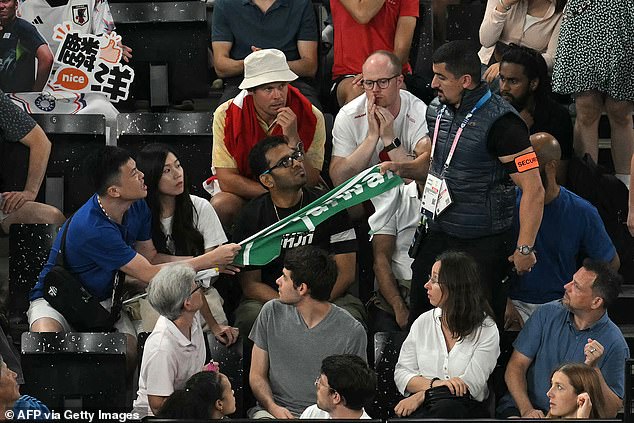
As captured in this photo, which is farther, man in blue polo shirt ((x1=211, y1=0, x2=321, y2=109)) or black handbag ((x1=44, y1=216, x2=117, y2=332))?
man in blue polo shirt ((x1=211, y1=0, x2=321, y2=109))

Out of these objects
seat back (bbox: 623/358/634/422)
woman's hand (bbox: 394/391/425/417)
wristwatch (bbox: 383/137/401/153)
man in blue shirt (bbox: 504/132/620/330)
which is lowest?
woman's hand (bbox: 394/391/425/417)

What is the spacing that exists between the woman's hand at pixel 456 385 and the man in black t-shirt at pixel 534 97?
1534mm

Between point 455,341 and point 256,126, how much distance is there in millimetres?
1480

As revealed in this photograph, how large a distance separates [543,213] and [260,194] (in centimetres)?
120

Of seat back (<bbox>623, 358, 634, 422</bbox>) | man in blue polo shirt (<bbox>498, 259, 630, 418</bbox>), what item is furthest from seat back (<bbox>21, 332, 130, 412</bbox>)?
seat back (<bbox>623, 358, 634, 422</bbox>)

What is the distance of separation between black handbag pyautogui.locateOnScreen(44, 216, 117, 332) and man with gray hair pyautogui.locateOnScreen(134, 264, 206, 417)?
481 millimetres

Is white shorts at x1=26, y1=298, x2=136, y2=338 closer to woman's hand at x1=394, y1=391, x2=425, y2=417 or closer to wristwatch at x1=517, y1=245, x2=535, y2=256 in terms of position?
woman's hand at x1=394, y1=391, x2=425, y2=417

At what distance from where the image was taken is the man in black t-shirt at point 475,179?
17.1 feet

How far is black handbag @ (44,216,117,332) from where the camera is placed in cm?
541

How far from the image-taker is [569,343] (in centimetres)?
525

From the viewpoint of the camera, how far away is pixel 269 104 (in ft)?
20.0

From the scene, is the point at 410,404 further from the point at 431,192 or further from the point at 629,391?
the point at 629,391

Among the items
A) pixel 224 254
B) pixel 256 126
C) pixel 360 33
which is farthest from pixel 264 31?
pixel 224 254

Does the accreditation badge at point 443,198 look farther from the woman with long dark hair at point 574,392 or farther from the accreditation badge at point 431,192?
the woman with long dark hair at point 574,392
